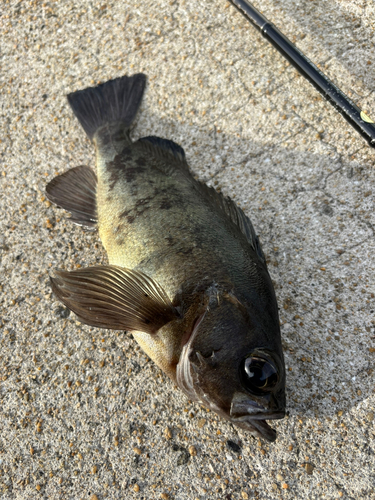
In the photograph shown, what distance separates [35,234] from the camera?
10.2 ft

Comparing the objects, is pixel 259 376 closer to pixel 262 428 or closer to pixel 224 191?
pixel 262 428

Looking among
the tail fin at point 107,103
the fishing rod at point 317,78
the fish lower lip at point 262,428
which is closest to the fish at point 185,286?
the fish lower lip at point 262,428

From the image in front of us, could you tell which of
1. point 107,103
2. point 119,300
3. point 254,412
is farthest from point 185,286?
point 107,103

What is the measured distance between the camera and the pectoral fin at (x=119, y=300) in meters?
2.03

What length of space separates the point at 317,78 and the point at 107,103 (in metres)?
1.67

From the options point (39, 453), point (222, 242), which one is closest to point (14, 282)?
point (39, 453)

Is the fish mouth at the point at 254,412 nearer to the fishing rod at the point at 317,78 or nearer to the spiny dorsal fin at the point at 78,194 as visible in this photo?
the spiny dorsal fin at the point at 78,194

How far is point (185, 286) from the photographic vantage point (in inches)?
80.0

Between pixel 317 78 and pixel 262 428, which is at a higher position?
pixel 317 78

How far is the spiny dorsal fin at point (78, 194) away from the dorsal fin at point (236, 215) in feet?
2.81

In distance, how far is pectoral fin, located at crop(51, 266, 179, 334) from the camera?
2.03 meters

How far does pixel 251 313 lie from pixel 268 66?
2363mm

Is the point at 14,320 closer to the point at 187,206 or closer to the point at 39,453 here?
the point at 39,453

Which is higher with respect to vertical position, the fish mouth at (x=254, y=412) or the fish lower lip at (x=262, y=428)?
the fish mouth at (x=254, y=412)
